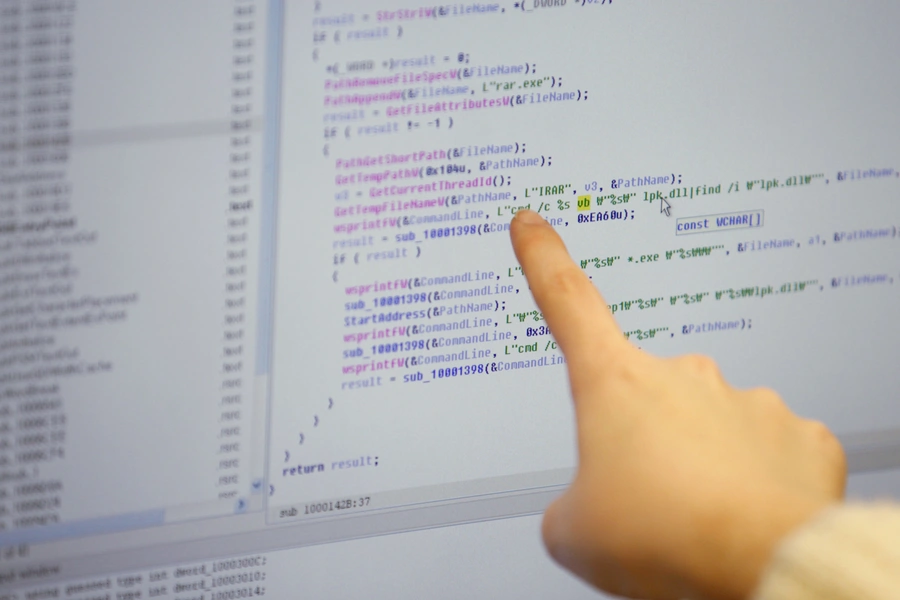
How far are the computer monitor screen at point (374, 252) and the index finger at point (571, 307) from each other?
46 millimetres

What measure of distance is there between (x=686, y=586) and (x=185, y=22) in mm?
410

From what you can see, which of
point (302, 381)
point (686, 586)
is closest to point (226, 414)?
point (302, 381)

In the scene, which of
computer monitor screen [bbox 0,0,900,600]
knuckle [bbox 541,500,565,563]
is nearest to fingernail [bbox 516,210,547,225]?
computer monitor screen [bbox 0,0,900,600]

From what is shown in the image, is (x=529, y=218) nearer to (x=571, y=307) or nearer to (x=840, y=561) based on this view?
(x=571, y=307)

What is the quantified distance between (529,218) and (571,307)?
91 millimetres

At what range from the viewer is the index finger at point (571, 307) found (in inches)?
17.8

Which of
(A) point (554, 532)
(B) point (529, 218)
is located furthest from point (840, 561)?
(B) point (529, 218)

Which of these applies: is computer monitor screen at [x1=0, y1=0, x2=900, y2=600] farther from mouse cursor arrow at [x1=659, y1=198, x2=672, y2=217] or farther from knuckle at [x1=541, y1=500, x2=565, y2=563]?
knuckle at [x1=541, y1=500, x2=565, y2=563]

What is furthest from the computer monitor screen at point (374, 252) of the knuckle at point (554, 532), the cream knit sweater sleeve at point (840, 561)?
the cream knit sweater sleeve at point (840, 561)

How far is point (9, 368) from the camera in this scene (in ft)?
1.51

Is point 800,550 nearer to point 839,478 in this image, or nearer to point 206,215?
point 839,478

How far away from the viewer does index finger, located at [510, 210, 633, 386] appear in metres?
0.45

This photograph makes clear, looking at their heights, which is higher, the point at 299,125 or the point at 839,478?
the point at 299,125

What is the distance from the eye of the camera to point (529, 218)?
0.53m
